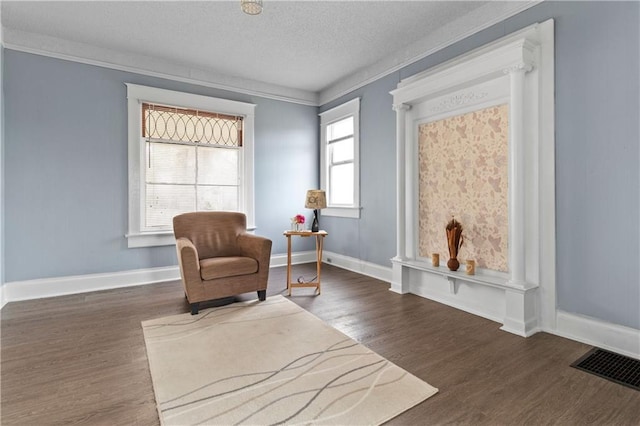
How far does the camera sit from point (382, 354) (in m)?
2.29

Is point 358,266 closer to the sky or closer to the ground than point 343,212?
closer to the ground

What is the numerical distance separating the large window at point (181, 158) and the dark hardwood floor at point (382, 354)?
121cm

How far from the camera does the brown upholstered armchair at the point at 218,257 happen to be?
305 cm

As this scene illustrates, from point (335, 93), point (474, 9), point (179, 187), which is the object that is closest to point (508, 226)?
point (474, 9)

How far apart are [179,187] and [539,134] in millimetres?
4109

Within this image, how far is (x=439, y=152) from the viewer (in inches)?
139

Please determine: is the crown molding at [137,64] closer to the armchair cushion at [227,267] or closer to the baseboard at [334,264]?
the baseboard at [334,264]

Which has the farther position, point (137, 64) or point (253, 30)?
point (137, 64)

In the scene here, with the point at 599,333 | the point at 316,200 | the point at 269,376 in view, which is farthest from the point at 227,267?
the point at 599,333

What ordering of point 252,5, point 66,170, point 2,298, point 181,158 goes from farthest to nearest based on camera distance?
1. point 181,158
2. point 66,170
3. point 2,298
4. point 252,5

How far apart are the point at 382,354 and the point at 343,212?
9.65ft

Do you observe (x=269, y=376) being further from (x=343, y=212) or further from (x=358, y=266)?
(x=343, y=212)

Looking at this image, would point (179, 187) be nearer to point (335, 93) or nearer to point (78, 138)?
point (78, 138)

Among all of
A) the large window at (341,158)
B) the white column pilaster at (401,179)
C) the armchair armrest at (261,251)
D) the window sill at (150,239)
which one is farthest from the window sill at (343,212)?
the window sill at (150,239)
